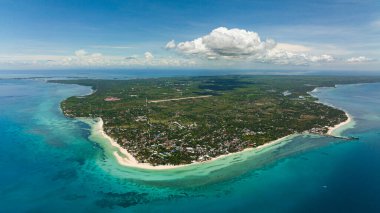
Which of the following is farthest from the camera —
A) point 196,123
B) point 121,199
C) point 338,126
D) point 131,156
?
point 338,126

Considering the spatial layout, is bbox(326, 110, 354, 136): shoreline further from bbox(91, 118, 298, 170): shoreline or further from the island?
bbox(91, 118, 298, 170): shoreline

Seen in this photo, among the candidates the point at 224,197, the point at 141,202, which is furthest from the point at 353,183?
the point at 141,202

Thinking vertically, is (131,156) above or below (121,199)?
above

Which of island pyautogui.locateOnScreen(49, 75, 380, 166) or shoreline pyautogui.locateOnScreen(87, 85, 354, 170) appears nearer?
shoreline pyautogui.locateOnScreen(87, 85, 354, 170)

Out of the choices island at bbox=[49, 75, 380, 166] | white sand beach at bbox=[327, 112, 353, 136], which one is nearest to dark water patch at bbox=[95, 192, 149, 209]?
island at bbox=[49, 75, 380, 166]

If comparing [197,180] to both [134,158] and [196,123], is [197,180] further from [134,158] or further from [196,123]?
[196,123]

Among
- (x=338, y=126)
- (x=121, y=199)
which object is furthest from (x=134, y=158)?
(x=338, y=126)

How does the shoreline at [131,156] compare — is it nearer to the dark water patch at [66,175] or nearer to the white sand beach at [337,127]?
the white sand beach at [337,127]

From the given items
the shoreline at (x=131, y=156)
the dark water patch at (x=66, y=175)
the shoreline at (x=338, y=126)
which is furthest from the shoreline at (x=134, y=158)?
the shoreline at (x=338, y=126)

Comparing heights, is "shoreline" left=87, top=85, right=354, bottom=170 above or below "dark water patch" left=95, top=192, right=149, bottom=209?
above

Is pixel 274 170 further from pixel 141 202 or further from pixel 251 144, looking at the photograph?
pixel 141 202
